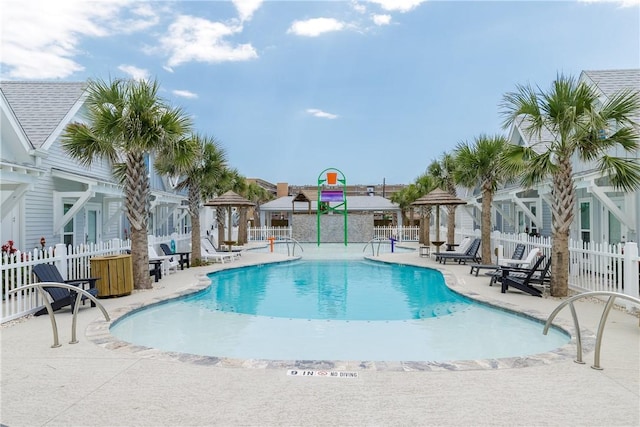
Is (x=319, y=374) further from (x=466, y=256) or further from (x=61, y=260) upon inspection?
(x=466, y=256)

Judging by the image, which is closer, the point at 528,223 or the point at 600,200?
the point at 600,200

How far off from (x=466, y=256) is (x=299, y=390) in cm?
1356

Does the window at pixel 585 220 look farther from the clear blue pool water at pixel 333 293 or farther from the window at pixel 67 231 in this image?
the window at pixel 67 231

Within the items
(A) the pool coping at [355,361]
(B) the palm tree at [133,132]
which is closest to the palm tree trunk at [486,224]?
(A) the pool coping at [355,361]

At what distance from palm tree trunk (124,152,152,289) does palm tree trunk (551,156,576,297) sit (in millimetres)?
10480

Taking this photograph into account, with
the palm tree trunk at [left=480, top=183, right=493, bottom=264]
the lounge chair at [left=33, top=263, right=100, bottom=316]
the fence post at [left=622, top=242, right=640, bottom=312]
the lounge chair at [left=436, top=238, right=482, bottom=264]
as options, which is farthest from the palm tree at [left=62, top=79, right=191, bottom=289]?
the lounge chair at [left=436, top=238, right=482, bottom=264]

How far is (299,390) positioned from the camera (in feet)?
13.2

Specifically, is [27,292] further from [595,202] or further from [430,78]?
[430,78]

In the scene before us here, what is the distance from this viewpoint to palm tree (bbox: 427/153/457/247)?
69.4 ft

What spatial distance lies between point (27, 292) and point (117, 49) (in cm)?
1202

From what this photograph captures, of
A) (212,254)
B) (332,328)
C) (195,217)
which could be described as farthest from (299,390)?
(212,254)

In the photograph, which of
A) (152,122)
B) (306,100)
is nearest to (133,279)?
(152,122)

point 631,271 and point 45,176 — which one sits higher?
point 45,176

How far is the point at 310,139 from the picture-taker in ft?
174
